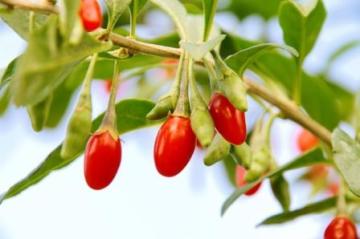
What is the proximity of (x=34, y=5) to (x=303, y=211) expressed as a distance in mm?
983

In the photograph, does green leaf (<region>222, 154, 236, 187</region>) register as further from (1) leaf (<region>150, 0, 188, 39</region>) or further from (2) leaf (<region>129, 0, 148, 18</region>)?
(2) leaf (<region>129, 0, 148, 18</region>)

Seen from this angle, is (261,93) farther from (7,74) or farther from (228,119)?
(7,74)

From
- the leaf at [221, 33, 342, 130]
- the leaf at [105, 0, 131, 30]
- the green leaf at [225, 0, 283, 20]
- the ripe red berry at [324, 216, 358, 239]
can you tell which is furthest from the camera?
the green leaf at [225, 0, 283, 20]

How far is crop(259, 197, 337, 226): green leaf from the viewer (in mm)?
2166

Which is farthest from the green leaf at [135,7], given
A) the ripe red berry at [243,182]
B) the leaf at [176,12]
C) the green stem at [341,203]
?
the green stem at [341,203]

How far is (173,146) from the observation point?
1538mm

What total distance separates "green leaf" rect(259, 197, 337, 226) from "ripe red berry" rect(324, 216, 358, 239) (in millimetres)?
254

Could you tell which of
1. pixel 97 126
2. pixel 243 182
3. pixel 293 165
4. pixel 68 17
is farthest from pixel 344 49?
pixel 68 17

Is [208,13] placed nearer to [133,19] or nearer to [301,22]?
[133,19]

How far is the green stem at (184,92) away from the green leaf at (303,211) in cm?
63

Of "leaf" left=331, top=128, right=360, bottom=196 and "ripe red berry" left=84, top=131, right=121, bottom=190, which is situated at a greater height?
"ripe red berry" left=84, top=131, right=121, bottom=190

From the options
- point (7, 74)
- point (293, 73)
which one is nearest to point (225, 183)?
point (293, 73)

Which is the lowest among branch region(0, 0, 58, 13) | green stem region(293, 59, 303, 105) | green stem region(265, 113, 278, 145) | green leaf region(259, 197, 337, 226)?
green leaf region(259, 197, 337, 226)

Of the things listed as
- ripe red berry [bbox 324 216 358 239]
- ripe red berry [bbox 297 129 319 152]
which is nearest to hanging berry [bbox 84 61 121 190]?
ripe red berry [bbox 324 216 358 239]
